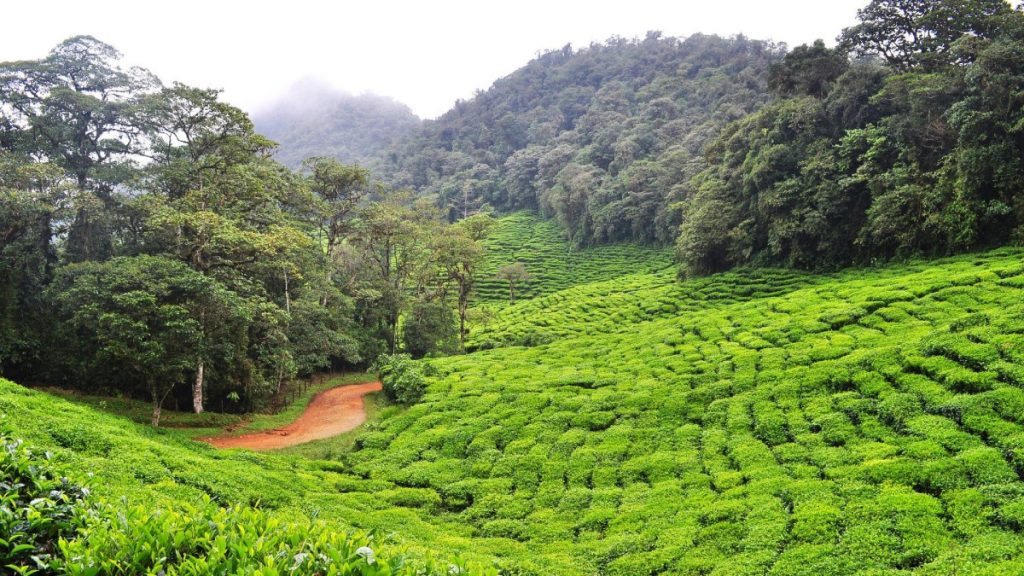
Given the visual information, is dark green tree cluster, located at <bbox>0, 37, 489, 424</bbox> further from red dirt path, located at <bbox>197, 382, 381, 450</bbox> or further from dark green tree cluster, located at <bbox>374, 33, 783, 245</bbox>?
dark green tree cluster, located at <bbox>374, 33, 783, 245</bbox>

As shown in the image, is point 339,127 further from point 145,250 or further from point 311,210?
point 145,250

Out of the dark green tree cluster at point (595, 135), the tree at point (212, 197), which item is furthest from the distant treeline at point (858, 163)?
the tree at point (212, 197)

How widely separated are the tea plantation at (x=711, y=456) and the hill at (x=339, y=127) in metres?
116

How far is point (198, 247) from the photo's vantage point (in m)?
20.7

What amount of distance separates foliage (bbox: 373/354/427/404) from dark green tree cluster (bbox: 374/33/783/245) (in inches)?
970

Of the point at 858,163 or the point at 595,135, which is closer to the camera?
the point at 858,163

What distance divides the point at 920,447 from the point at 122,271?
23.0m

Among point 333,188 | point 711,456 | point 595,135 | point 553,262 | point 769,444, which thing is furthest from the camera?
point 595,135

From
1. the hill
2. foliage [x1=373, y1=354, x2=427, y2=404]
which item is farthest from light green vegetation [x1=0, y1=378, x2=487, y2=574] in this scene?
the hill

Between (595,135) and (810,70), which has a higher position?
(595,135)

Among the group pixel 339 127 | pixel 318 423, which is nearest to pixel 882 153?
pixel 318 423

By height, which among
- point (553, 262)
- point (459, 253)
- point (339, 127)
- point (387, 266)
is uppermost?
point (339, 127)

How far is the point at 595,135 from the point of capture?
85125 mm

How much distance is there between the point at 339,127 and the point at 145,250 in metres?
156
